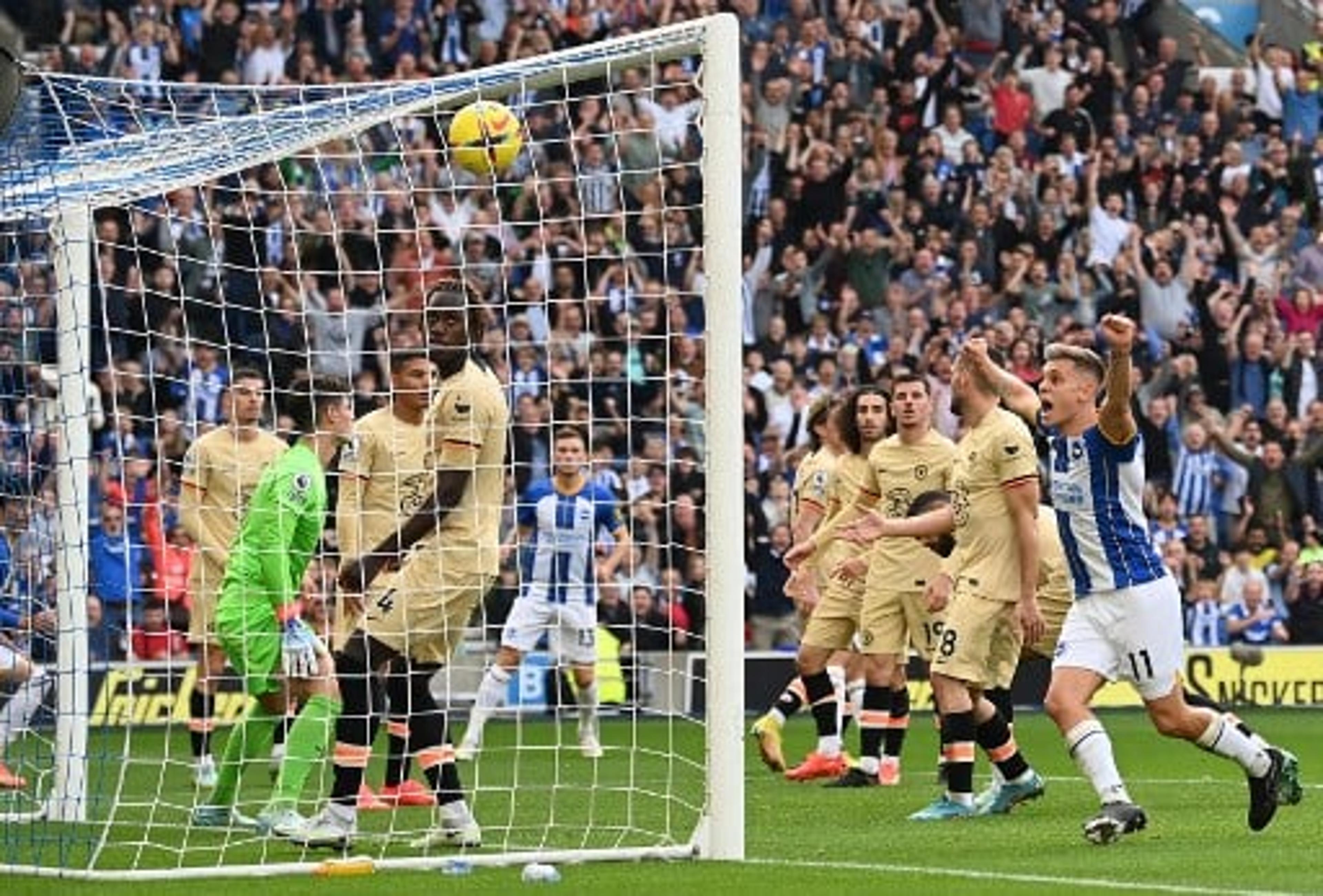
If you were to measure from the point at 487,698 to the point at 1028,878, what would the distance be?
29.8 ft

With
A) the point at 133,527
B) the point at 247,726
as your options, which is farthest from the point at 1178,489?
the point at 247,726

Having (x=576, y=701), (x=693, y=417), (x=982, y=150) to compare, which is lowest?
(x=576, y=701)

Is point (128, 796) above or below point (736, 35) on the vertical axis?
below

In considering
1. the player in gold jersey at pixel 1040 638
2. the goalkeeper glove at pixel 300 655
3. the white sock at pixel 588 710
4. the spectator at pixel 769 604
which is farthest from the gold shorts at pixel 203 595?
the spectator at pixel 769 604

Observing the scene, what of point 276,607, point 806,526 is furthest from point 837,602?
point 276,607

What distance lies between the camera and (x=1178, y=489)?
100 ft

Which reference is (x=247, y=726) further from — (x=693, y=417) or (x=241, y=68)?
(x=241, y=68)

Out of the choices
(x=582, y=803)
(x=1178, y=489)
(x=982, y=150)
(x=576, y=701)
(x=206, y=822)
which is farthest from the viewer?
(x=982, y=150)

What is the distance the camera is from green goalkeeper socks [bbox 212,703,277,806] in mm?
15352

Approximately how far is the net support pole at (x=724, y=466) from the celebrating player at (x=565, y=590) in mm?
7144

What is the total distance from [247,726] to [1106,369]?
4.85 m

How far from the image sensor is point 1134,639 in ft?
45.6

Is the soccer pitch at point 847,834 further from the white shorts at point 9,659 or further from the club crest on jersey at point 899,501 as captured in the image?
the club crest on jersey at point 899,501

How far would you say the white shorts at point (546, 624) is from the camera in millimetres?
21812
